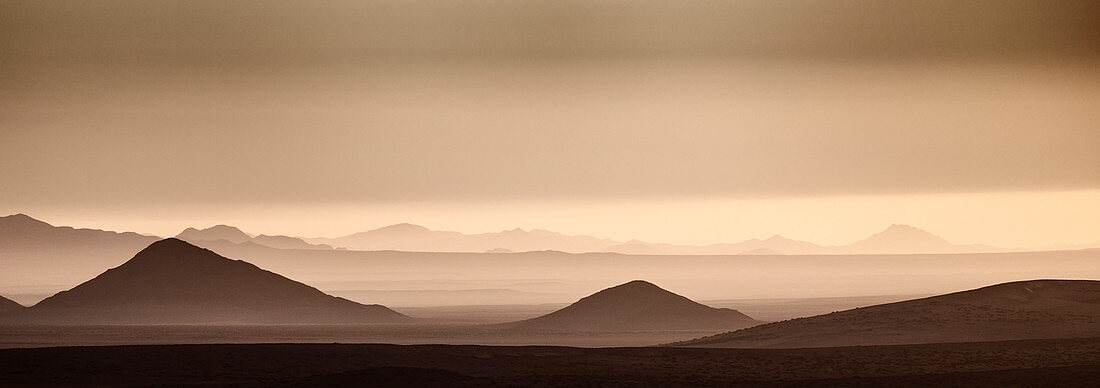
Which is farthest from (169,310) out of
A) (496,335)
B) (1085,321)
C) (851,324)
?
(1085,321)

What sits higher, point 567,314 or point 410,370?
point 567,314

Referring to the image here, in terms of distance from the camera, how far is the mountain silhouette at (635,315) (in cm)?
13612

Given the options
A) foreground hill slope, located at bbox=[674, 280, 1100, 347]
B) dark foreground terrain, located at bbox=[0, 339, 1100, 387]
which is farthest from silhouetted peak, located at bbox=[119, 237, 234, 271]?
dark foreground terrain, located at bbox=[0, 339, 1100, 387]

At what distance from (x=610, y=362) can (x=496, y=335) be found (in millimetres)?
65680

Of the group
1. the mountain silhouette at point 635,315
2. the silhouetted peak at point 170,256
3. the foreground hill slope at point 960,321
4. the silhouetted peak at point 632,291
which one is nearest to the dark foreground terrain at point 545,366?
the foreground hill slope at point 960,321

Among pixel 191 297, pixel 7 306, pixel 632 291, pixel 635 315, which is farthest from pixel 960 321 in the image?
pixel 7 306

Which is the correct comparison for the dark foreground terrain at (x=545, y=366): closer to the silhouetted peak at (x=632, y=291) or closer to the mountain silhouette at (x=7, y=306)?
the silhouetted peak at (x=632, y=291)

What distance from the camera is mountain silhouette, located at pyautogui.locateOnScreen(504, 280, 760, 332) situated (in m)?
136

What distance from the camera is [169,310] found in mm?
159125

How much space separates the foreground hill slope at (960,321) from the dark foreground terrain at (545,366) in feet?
32.6

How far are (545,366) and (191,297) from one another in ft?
357

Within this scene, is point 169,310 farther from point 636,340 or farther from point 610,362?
point 610,362

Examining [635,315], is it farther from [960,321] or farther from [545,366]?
[545,366]

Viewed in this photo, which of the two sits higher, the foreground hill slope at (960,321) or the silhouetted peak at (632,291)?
the silhouetted peak at (632,291)
